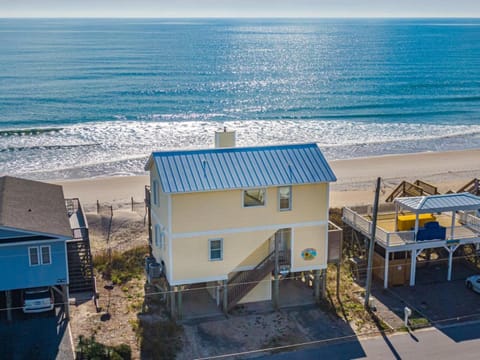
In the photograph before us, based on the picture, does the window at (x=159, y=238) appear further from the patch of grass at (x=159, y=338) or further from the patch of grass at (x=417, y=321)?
the patch of grass at (x=417, y=321)

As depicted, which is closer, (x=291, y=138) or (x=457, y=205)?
(x=457, y=205)

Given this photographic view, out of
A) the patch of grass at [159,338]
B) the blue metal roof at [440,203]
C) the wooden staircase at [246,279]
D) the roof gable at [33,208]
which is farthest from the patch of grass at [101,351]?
the blue metal roof at [440,203]

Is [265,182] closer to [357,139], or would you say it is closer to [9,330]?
[9,330]

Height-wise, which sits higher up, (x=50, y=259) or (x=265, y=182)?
(x=265, y=182)

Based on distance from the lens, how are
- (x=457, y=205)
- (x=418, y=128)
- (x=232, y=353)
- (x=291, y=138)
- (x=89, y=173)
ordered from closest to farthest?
1. (x=232, y=353)
2. (x=457, y=205)
3. (x=89, y=173)
4. (x=291, y=138)
5. (x=418, y=128)

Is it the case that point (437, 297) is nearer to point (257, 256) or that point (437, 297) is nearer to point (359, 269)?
point (359, 269)

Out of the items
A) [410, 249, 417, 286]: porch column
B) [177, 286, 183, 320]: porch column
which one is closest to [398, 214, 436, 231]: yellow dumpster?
[410, 249, 417, 286]: porch column

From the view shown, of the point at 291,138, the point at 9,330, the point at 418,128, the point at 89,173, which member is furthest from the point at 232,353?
the point at 418,128
